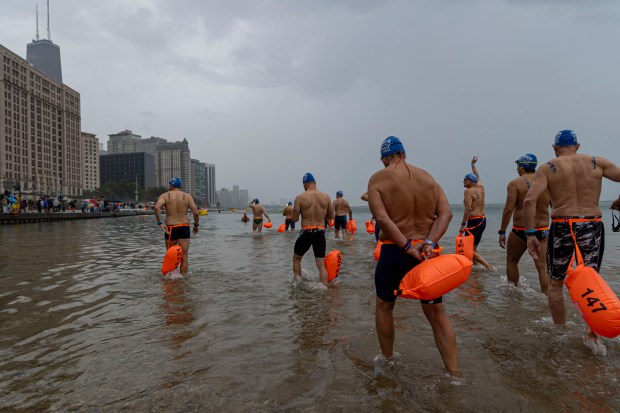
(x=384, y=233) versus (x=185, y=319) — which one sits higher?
(x=384, y=233)

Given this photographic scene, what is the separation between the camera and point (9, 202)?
1372 inches

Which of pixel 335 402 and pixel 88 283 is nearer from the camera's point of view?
pixel 335 402

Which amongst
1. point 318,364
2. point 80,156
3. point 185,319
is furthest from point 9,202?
point 80,156

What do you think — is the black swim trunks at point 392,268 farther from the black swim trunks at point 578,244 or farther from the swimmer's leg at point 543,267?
the swimmer's leg at point 543,267

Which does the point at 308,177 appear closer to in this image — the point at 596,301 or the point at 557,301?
the point at 557,301

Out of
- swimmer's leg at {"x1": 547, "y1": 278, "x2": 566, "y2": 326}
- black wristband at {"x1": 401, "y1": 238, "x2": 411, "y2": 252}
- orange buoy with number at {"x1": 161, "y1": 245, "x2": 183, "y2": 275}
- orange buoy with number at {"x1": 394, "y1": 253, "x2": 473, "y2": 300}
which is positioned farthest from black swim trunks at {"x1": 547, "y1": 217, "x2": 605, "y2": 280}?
orange buoy with number at {"x1": 161, "y1": 245, "x2": 183, "y2": 275}

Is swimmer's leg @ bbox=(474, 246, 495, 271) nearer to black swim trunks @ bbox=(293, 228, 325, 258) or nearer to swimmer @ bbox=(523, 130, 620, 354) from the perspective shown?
A: black swim trunks @ bbox=(293, 228, 325, 258)

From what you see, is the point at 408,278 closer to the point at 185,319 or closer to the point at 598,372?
the point at 598,372

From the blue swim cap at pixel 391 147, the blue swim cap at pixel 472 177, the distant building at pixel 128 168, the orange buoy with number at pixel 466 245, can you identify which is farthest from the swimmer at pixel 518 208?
the distant building at pixel 128 168

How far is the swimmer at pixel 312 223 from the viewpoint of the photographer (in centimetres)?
694

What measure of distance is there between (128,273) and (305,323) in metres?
5.35

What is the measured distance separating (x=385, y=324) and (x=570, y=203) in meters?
2.51

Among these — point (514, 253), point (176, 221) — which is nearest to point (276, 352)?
point (514, 253)

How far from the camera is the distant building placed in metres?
182
